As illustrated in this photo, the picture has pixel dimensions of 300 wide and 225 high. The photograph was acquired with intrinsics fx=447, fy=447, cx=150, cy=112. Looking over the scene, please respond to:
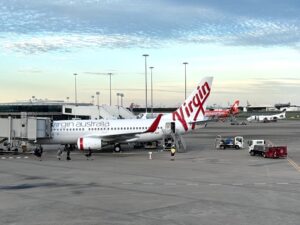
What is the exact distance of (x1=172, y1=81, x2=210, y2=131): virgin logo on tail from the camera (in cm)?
5178

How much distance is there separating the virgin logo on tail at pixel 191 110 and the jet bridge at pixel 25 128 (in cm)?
1465

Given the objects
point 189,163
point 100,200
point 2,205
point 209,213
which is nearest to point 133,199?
point 100,200

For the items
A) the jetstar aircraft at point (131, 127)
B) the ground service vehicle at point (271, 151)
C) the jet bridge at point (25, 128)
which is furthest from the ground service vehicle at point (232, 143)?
the jet bridge at point (25, 128)

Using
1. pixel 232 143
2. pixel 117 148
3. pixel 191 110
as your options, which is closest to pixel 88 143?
pixel 117 148

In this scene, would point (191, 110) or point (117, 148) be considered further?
point (191, 110)

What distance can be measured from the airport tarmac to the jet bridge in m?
11.6

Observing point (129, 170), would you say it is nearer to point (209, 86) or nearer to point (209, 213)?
point (209, 213)

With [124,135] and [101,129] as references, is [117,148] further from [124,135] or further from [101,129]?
[101,129]

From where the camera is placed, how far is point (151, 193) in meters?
22.2

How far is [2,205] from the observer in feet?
64.1

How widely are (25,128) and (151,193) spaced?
3043 centimetres

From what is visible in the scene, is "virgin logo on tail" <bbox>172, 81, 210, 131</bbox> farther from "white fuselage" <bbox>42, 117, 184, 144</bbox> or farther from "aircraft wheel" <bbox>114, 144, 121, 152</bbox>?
"aircraft wheel" <bbox>114, 144, 121, 152</bbox>

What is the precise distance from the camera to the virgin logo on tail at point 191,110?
51.8 metres

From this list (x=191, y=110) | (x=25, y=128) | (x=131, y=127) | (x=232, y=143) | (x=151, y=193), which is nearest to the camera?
(x=151, y=193)
